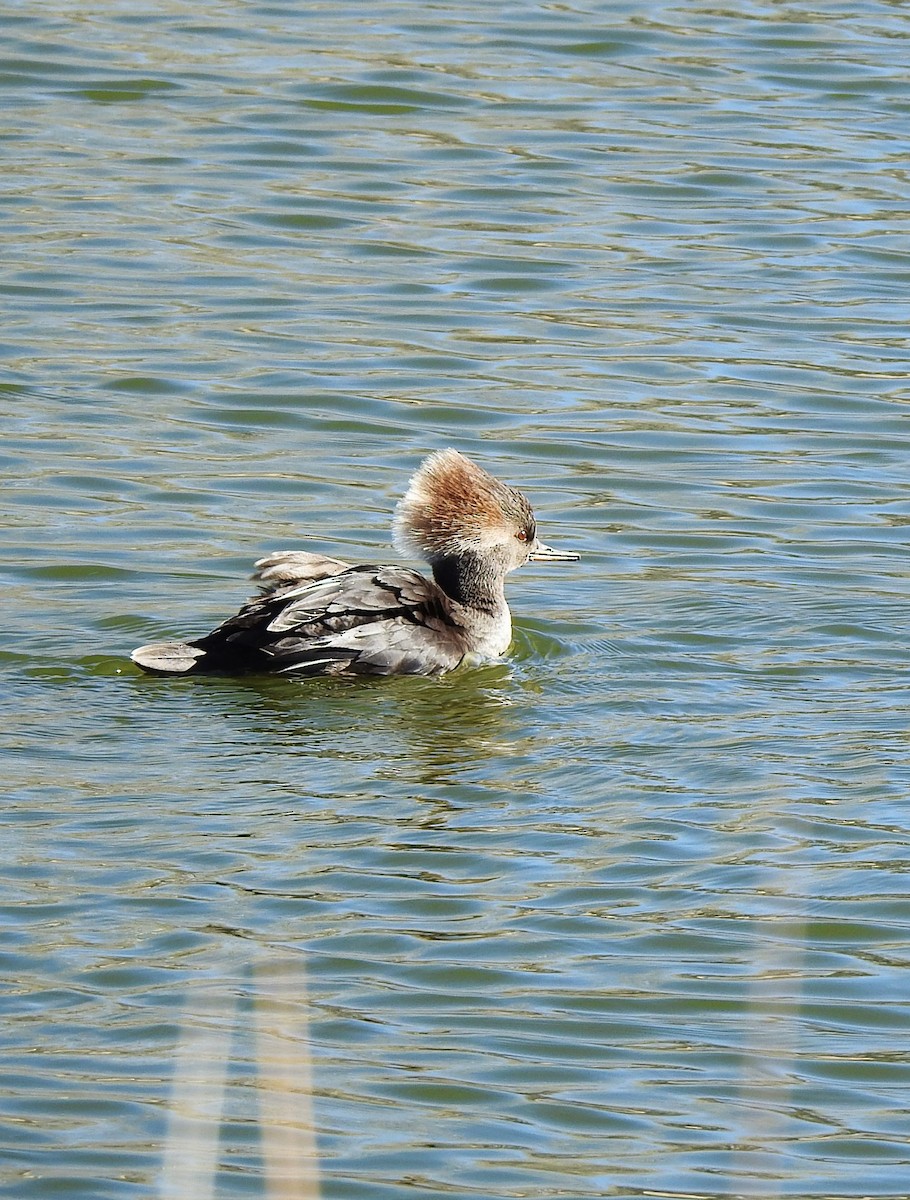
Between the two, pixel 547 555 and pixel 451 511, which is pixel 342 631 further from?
pixel 547 555

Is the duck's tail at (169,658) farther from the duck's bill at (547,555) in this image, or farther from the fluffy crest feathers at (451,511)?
the duck's bill at (547,555)

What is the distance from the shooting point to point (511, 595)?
10.4 m

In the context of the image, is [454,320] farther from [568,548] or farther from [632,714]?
[632,714]

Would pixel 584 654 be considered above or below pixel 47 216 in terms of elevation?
below

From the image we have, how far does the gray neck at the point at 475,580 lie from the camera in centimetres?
942

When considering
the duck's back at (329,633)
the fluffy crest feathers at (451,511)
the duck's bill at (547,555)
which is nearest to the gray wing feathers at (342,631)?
the duck's back at (329,633)

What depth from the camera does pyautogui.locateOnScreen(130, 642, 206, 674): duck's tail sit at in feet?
27.8

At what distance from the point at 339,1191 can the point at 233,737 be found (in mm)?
3214

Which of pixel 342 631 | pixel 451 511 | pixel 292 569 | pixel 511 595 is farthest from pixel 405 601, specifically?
pixel 511 595

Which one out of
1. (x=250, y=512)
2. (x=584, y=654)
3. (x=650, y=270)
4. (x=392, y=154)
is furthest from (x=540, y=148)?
(x=584, y=654)

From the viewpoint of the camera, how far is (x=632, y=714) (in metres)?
8.47

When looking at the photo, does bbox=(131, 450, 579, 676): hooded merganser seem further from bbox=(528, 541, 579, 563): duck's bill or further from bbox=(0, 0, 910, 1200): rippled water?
bbox=(0, 0, 910, 1200): rippled water

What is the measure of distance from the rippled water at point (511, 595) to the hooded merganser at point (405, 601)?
15 cm

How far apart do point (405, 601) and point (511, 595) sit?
4.83 feet
